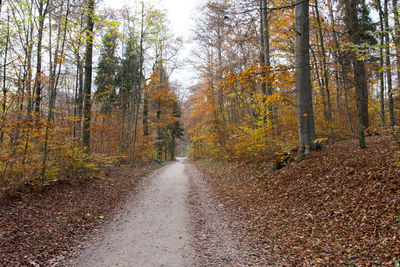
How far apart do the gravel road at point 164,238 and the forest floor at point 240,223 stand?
2cm

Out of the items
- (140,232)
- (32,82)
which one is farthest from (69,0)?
(140,232)

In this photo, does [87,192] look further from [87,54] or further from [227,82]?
[87,54]

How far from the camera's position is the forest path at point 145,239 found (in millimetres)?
3887

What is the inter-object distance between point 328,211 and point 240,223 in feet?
6.73

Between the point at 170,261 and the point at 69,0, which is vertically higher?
the point at 69,0

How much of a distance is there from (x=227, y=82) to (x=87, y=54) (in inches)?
298

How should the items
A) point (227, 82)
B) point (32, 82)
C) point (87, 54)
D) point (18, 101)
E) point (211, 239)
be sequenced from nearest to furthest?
point (211, 239), point (18, 101), point (32, 82), point (227, 82), point (87, 54)

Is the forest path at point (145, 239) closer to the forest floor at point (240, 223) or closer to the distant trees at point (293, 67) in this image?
the forest floor at point (240, 223)

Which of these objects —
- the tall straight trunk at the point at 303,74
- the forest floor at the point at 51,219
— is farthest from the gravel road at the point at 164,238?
the tall straight trunk at the point at 303,74

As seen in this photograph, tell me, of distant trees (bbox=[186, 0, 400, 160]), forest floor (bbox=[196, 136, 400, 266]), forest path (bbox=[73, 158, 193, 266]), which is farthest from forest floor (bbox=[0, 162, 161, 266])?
distant trees (bbox=[186, 0, 400, 160])

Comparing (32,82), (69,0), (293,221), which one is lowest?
(293,221)

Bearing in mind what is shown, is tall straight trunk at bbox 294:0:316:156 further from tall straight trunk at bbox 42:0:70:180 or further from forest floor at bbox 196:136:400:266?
tall straight trunk at bbox 42:0:70:180

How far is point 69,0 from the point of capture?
736 cm

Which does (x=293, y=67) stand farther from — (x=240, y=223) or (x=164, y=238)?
(x=164, y=238)
